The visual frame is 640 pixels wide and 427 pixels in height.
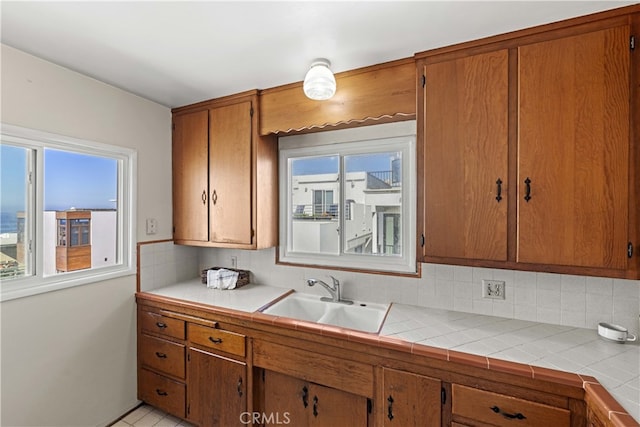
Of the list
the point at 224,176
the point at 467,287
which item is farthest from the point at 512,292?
the point at 224,176

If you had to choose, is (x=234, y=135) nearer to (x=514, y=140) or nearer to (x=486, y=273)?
(x=514, y=140)

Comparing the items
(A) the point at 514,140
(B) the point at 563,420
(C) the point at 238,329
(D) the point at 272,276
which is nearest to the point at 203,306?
(C) the point at 238,329

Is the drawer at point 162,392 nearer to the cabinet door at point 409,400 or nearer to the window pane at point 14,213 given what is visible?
the window pane at point 14,213

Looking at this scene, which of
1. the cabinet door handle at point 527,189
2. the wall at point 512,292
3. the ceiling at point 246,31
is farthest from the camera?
the wall at point 512,292

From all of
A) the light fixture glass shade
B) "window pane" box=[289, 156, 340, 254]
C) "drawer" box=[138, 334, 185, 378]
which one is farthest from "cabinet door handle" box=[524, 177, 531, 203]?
"drawer" box=[138, 334, 185, 378]

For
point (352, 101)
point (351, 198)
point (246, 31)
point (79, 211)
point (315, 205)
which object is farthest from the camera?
point (315, 205)

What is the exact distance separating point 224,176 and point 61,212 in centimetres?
101

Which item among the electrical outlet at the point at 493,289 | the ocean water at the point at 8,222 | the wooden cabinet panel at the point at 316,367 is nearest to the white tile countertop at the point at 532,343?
the electrical outlet at the point at 493,289

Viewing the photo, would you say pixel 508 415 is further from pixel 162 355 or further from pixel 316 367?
pixel 162 355

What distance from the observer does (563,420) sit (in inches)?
42.8

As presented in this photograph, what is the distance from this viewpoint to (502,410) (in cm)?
117

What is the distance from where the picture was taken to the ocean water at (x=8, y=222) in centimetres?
157

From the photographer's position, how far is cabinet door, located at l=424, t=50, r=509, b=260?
141cm

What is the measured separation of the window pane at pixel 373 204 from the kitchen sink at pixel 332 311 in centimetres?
40
